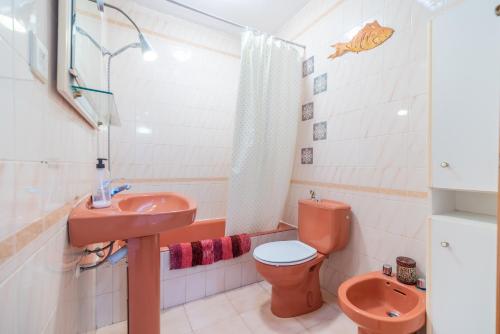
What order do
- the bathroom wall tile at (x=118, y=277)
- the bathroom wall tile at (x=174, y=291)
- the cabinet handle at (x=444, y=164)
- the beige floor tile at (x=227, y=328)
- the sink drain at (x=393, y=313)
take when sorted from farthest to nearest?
the bathroom wall tile at (x=174, y=291) → the bathroom wall tile at (x=118, y=277) → the beige floor tile at (x=227, y=328) → the sink drain at (x=393, y=313) → the cabinet handle at (x=444, y=164)

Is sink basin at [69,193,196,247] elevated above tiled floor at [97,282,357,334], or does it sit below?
above

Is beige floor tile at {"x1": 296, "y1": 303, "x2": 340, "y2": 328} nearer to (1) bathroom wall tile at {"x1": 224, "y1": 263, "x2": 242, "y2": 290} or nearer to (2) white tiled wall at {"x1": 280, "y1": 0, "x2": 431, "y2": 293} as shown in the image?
(2) white tiled wall at {"x1": 280, "y1": 0, "x2": 431, "y2": 293}

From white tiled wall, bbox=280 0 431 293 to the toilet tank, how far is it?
0.31 feet

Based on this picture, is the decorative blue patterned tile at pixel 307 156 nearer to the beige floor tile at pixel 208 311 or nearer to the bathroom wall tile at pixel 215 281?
the bathroom wall tile at pixel 215 281

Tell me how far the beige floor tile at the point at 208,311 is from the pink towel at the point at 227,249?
320mm

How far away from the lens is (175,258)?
1.64 metres

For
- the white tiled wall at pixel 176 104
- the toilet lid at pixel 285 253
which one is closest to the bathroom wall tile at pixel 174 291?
the toilet lid at pixel 285 253

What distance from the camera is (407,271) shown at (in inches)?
49.4

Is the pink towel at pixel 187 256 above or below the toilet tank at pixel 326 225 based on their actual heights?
below

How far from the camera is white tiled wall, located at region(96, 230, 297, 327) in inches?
58.7

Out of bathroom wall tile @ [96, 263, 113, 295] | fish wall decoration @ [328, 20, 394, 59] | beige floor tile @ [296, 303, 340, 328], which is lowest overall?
beige floor tile @ [296, 303, 340, 328]

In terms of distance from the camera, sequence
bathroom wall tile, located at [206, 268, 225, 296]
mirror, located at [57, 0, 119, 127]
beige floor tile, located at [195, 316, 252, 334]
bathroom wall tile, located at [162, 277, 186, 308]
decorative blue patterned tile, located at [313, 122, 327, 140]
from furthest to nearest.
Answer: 1. decorative blue patterned tile, located at [313, 122, 327, 140]
2. bathroom wall tile, located at [206, 268, 225, 296]
3. bathroom wall tile, located at [162, 277, 186, 308]
4. beige floor tile, located at [195, 316, 252, 334]
5. mirror, located at [57, 0, 119, 127]

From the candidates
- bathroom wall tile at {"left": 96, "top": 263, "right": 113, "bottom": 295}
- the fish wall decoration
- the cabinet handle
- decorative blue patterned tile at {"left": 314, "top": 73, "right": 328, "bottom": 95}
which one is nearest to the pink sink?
bathroom wall tile at {"left": 96, "top": 263, "right": 113, "bottom": 295}

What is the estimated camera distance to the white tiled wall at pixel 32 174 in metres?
0.38
